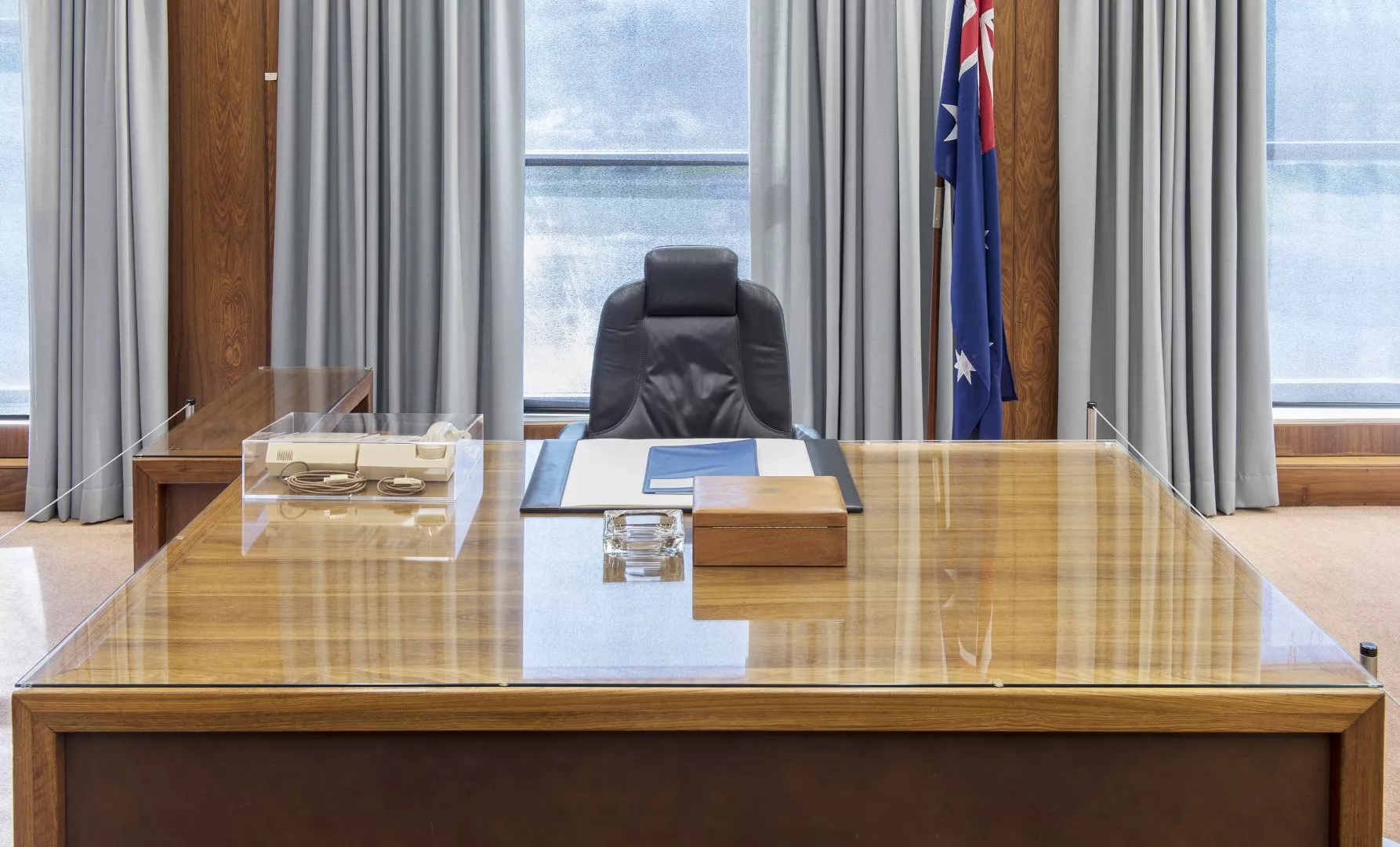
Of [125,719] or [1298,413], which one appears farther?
[1298,413]

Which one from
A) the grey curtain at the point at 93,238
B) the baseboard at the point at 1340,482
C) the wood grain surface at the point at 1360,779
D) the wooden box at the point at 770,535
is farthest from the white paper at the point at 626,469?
the baseboard at the point at 1340,482

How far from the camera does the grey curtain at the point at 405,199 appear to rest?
4.25m

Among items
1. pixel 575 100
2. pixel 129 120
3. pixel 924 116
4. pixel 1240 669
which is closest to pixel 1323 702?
pixel 1240 669

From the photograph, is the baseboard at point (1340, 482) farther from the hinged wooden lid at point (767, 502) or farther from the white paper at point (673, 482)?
the hinged wooden lid at point (767, 502)

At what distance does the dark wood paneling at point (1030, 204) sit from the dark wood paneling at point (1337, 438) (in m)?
0.87

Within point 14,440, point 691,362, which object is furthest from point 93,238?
point 691,362

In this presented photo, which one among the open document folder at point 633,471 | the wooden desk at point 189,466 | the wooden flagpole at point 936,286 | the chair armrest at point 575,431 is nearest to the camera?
the open document folder at point 633,471

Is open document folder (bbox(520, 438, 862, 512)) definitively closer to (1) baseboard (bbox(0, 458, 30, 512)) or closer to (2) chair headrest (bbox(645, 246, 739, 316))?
(2) chair headrest (bbox(645, 246, 739, 316))

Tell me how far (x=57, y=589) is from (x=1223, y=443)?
3802mm

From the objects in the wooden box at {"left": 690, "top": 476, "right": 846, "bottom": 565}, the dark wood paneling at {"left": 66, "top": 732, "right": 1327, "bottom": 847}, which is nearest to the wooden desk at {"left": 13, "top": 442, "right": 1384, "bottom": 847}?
the dark wood paneling at {"left": 66, "top": 732, "right": 1327, "bottom": 847}

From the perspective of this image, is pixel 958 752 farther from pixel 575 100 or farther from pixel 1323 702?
→ pixel 575 100

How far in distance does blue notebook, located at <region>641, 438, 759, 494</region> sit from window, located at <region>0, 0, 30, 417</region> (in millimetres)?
3090

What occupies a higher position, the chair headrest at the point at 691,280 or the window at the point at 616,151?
the window at the point at 616,151

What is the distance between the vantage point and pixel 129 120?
425cm
